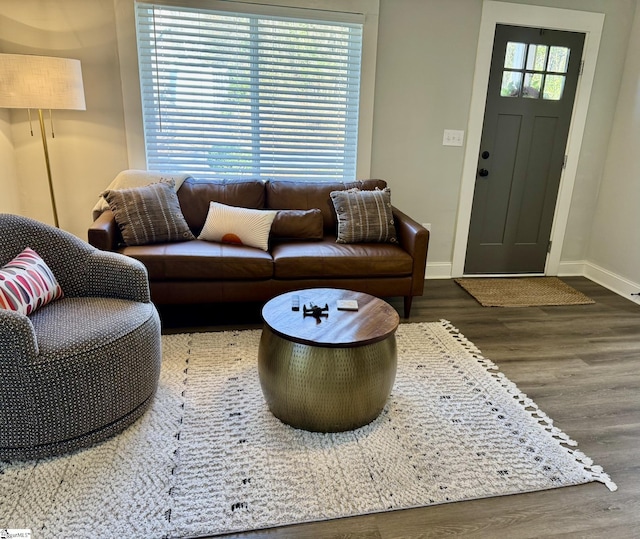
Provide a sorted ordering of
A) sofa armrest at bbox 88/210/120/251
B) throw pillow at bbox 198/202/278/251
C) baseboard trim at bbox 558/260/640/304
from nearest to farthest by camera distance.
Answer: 1. sofa armrest at bbox 88/210/120/251
2. throw pillow at bbox 198/202/278/251
3. baseboard trim at bbox 558/260/640/304

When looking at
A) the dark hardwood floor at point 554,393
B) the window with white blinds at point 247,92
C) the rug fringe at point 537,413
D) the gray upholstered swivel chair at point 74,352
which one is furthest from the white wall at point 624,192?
the gray upholstered swivel chair at point 74,352

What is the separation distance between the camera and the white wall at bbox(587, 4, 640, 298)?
3.61 metres

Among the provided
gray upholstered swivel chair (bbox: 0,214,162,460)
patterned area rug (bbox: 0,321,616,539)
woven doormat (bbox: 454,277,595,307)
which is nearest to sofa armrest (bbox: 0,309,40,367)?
gray upholstered swivel chair (bbox: 0,214,162,460)

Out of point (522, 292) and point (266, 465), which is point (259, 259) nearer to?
point (266, 465)

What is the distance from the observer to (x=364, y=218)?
307cm

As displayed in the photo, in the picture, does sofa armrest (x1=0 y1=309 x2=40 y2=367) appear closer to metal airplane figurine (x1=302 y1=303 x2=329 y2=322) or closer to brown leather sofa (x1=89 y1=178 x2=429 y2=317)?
metal airplane figurine (x1=302 y1=303 x2=329 y2=322)

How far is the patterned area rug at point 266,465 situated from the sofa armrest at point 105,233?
0.89 meters

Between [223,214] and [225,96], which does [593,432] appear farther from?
[225,96]

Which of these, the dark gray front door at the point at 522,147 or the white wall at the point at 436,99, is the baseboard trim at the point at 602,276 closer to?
the dark gray front door at the point at 522,147

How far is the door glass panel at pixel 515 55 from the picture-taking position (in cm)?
354

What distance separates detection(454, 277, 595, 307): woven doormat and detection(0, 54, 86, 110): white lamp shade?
3.18m

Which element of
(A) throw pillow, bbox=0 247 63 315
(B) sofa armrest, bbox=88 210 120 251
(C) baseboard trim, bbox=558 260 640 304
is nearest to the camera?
(A) throw pillow, bbox=0 247 63 315

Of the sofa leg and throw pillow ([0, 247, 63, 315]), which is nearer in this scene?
throw pillow ([0, 247, 63, 315])

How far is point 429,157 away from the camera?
3.69 meters
